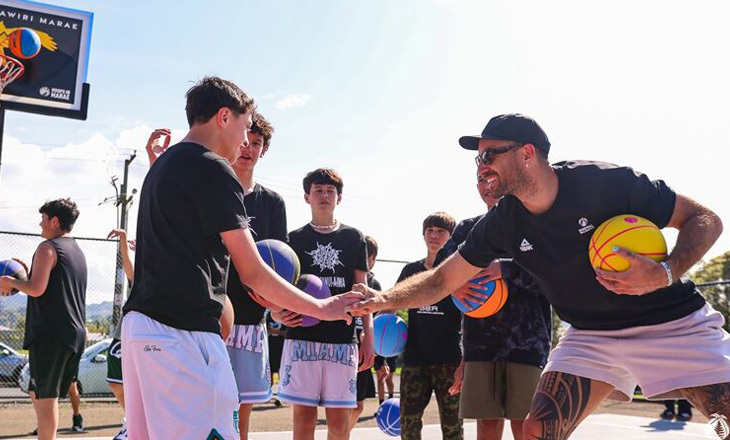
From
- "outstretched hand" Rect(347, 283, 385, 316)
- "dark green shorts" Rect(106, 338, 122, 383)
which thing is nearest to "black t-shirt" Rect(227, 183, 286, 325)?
"outstretched hand" Rect(347, 283, 385, 316)

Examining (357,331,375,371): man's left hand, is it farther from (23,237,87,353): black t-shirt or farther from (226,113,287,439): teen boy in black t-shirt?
(23,237,87,353): black t-shirt

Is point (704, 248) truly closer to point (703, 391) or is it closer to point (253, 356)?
point (703, 391)

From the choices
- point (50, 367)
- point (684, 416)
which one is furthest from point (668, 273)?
point (684, 416)

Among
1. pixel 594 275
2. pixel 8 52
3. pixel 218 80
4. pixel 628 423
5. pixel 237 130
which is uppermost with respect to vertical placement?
pixel 8 52

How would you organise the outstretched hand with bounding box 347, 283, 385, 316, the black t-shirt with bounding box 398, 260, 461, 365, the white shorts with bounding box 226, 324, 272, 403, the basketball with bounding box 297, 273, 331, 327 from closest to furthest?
1. the outstretched hand with bounding box 347, 283, 385, 316
2. the white shorts with bounding box 226, 324, 272, 403
3. the basketball with bounding box 297, 273, 331, 327
4. the black t-shirt with bounding box 398, 260, 461, 365

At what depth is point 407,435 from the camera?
5.79 meters

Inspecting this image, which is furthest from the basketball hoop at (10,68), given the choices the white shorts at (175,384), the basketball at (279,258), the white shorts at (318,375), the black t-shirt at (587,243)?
the black t-shirt at (587,243)

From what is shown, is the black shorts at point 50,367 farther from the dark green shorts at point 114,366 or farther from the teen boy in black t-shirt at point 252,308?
the teen boy in black t-shirt at point 252,308

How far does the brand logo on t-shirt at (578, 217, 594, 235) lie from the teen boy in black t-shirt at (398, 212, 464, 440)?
2.51 metres

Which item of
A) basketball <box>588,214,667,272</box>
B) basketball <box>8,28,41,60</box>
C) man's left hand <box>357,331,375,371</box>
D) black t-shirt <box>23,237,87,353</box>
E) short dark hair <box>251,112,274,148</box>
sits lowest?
man's left hand <box>357,331,375,371</box>

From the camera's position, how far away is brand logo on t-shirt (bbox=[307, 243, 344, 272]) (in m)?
5.46

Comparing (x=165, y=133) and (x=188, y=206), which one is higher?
(x=165, y=133)

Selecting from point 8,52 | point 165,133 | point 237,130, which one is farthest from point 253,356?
point 8,52

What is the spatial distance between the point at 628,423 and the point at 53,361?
862cm
